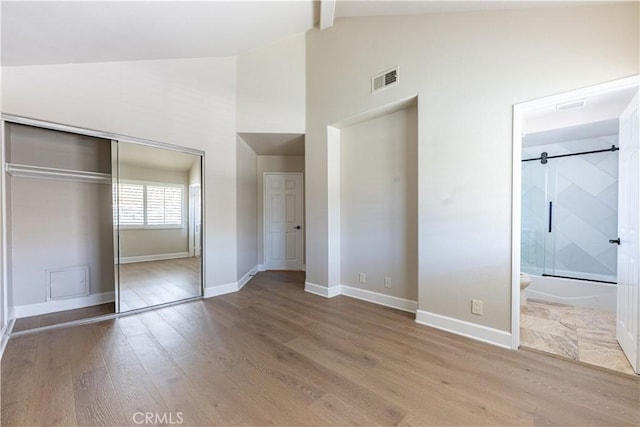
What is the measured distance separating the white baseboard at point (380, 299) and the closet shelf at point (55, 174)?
11.4 feet

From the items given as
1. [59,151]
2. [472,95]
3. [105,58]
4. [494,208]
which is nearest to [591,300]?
[494,208]

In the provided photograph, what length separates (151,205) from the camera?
3.28m

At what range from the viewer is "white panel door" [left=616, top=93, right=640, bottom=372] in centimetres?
183

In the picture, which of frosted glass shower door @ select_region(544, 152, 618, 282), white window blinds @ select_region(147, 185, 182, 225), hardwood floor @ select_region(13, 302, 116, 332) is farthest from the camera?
frosted glass shower door @ select_region(544, 152, 618, 282)

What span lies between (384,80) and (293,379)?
3096mm

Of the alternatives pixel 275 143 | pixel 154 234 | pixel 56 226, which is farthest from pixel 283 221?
pixel 56 226

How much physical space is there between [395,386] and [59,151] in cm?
421

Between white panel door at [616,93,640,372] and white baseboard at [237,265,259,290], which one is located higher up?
white panel door at [616,93,640,372]

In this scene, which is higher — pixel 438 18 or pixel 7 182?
pixel 438 18

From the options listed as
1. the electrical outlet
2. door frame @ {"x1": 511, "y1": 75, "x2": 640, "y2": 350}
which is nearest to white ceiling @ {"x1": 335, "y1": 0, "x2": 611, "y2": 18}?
door frame @ {"x1": 511, "y1": 75, "x2": 640, "y2": 350}

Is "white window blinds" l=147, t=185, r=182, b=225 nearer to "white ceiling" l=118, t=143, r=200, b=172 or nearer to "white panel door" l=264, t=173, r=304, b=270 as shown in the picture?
"white ceiling" l=118, t=143, r=200, b=172

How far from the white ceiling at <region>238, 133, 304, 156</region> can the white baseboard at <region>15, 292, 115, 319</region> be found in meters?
2.86

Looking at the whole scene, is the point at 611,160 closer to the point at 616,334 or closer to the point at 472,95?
the point at 616,334

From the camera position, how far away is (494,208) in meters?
2.25
